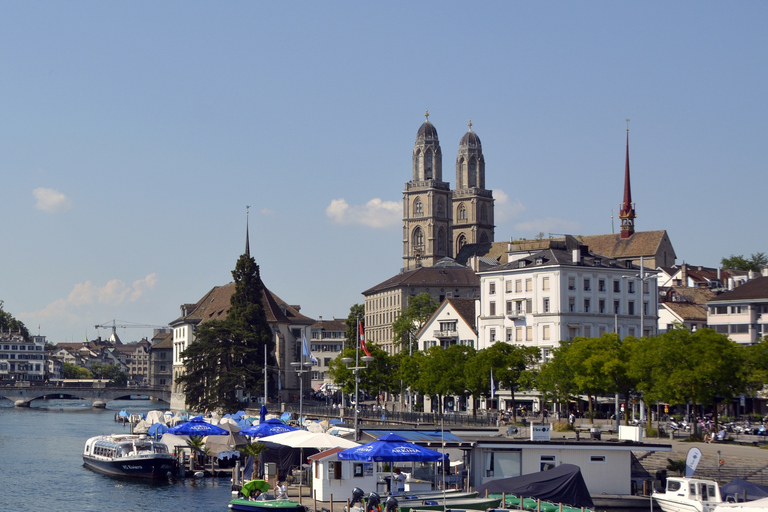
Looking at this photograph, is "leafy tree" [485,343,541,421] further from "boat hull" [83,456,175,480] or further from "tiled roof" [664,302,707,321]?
"boat hull" [83,456,175,480]

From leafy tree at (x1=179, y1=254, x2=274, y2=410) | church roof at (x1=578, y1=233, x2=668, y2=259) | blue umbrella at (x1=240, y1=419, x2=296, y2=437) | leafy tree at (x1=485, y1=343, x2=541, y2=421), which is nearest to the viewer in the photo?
blue umbrella at (x1=240, y1=419, x2=296, y2=437)

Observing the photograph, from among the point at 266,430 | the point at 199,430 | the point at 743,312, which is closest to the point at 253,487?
the point at 266,430

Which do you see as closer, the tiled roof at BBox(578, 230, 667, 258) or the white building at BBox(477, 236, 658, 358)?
→ the white building at BBox(477, 236, 658, 358)

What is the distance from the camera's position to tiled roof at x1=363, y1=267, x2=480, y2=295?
188 meters

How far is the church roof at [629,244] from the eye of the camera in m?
181

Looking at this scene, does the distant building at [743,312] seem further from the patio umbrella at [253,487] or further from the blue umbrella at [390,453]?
the patio umbrella at [253,487]

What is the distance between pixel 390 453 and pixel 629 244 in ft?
478

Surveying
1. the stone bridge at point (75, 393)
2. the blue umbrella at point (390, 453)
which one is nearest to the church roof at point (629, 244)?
the stone bridge at point (75, 393)

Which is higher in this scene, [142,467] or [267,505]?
[267,505]

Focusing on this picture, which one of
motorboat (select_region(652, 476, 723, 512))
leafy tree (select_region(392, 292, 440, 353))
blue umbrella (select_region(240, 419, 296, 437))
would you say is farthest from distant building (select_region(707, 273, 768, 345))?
motorboat (select_region(652, 476, 723, 512))

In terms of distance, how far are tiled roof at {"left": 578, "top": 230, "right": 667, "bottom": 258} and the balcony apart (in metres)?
66.1

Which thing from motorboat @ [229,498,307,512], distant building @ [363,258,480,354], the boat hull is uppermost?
distant building @ [363,258,480,354]

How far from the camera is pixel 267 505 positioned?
4666 cm

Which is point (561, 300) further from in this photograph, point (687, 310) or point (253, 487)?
point (253, 487)
